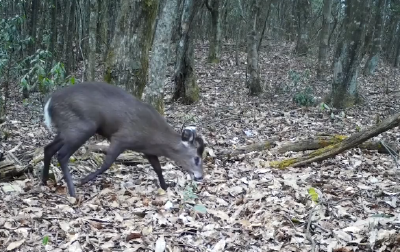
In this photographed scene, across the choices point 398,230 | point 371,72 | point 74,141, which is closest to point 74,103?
point 74,141

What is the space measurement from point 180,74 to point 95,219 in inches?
354

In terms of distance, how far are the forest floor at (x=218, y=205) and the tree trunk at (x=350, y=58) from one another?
2.96m

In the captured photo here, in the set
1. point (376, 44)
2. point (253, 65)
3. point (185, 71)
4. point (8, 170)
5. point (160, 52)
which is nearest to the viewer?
point (8, 170)

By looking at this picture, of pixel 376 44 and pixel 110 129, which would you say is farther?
pixel 376 44

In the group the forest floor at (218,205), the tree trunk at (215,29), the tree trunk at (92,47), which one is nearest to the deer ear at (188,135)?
the forest floor at (218,205)

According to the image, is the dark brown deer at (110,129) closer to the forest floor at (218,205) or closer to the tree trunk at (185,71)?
the forest floor at (218,205)

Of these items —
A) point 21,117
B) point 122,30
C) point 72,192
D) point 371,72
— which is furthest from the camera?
point 371,72

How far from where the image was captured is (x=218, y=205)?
5828mm

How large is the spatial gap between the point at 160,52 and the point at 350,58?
5514 mm

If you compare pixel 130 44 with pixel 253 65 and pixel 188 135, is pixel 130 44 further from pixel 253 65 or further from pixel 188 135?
pixel 253 65

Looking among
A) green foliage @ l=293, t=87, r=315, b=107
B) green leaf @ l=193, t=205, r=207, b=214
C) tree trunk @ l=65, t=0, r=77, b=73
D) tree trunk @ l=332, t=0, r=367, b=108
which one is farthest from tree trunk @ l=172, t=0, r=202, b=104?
green leaf @ l=193, t=205, r=207, b=214

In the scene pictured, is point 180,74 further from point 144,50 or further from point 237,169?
point 237,169

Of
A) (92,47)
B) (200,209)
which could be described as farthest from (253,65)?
(200,209)

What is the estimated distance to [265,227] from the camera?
500 cm
